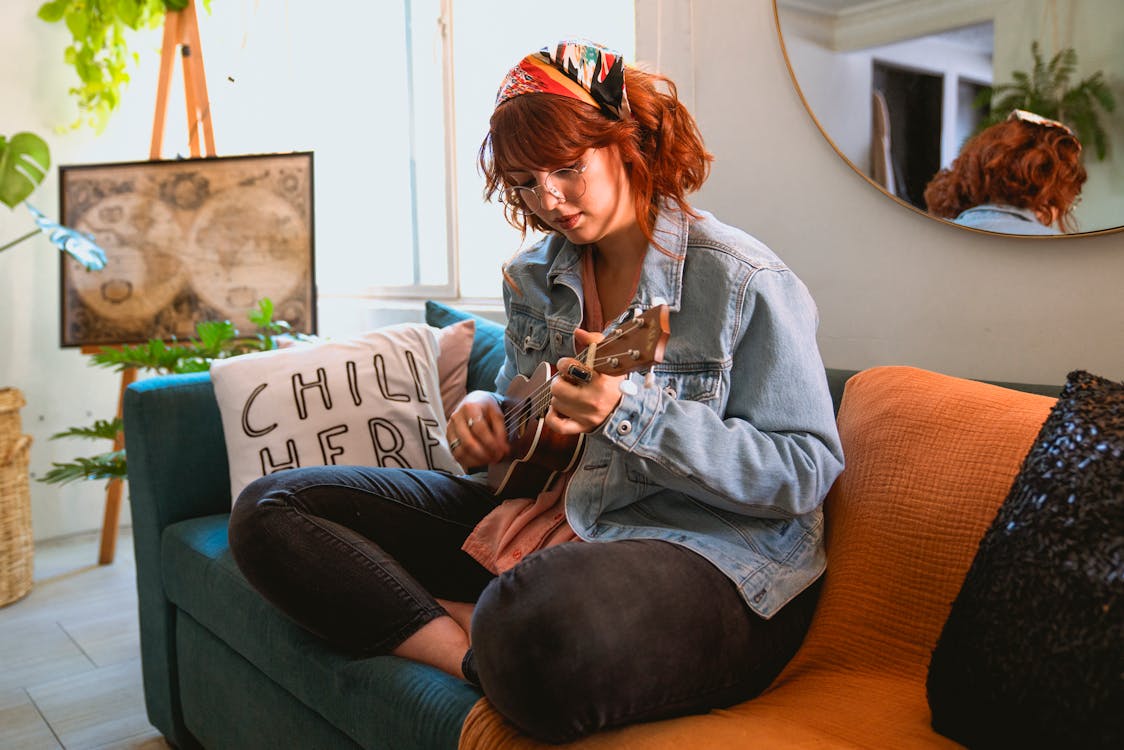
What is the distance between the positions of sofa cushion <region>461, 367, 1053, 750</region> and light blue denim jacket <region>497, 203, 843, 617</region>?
63 mm

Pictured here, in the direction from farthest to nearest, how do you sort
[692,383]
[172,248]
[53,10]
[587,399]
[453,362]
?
[53,10]
[172,248]
[453,362]
[692,383]
[587,399]

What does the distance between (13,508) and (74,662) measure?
2.10 feet

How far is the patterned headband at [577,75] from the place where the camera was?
125 cm

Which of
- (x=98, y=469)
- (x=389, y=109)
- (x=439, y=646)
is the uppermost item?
(x=389, y=109)

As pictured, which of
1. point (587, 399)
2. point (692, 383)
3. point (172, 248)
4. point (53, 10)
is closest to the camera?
point (587, 399)

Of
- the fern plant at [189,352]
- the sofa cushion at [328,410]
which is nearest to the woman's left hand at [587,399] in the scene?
the sofa cushion at [328,410]

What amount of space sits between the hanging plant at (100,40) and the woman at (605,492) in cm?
214

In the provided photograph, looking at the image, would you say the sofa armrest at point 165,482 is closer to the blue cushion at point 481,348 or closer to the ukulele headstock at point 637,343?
the blue cushion at point 481,348

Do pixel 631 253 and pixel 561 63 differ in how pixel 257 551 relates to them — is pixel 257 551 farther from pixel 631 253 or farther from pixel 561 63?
pixel 561 63

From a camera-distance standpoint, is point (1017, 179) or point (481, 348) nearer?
point (1017, 179)

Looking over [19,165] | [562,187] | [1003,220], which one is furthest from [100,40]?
[1003,220]

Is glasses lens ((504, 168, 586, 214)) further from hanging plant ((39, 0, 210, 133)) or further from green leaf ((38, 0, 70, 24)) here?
green leaf ((38, 0, 70, 24))

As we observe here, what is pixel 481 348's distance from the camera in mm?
2047

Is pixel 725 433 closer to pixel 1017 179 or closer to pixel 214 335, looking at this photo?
pixel 1017 179
